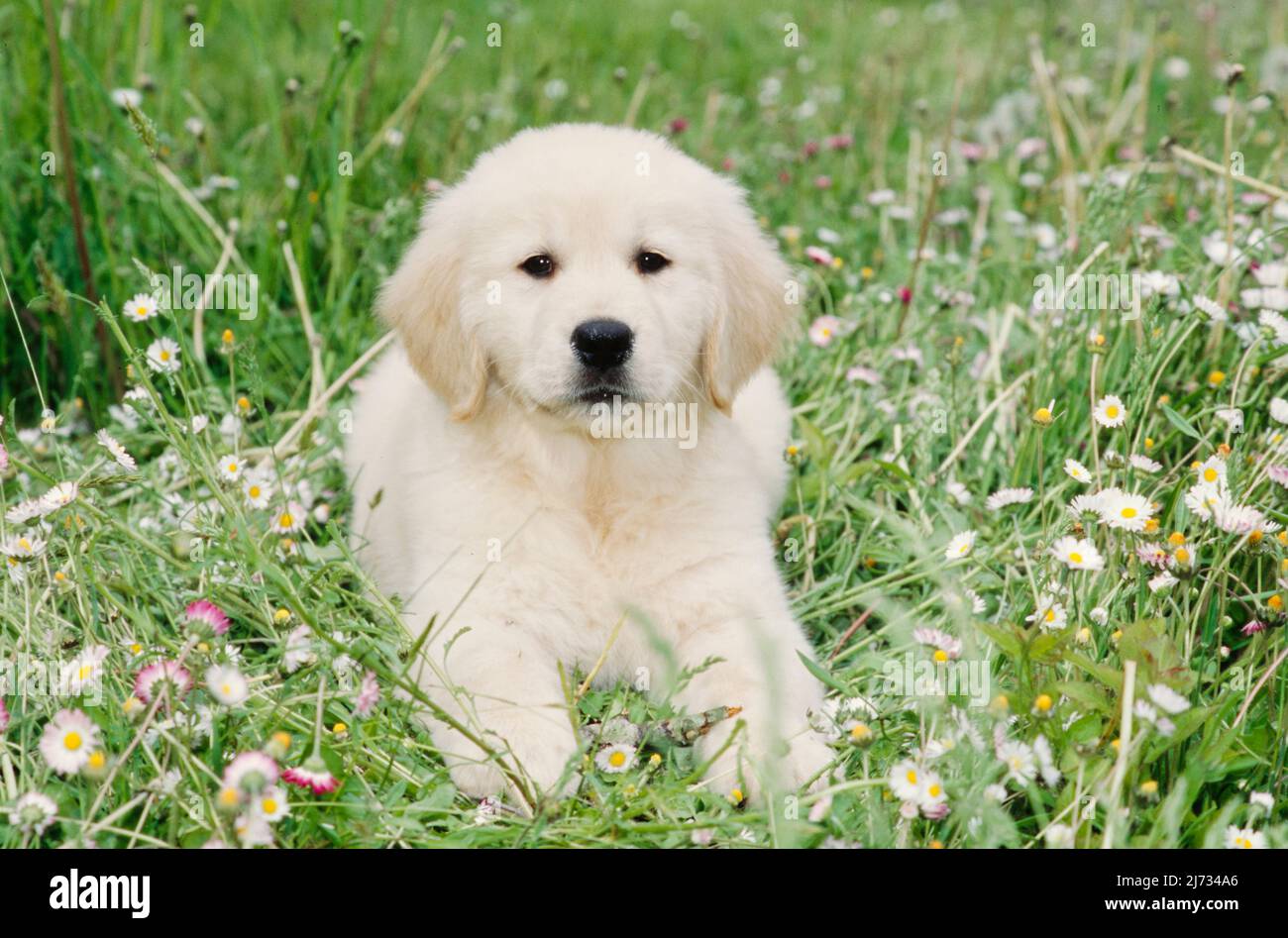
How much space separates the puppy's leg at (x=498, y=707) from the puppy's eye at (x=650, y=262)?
79 cm

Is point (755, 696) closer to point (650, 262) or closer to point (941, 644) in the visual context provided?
point (941, 644)

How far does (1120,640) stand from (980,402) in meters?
1.37

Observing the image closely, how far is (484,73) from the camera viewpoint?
5.66 metres

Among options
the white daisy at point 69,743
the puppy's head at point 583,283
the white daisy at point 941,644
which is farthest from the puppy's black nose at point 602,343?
the white daisy at point 69,743

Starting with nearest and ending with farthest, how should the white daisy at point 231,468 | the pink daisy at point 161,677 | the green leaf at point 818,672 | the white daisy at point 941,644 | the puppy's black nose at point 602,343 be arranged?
the pink daisy at point 161,677 < the white daisy at point 941,644 < the green leaf at point 818,672 < the puppy's black nose at point 602,343 < the white daisy at point 231,468

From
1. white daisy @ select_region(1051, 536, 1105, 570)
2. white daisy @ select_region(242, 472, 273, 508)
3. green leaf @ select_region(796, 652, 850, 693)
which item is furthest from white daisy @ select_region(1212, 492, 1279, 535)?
white daisy @ select_region(242, 472, 273, 508)

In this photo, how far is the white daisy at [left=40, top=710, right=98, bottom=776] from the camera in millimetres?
1761

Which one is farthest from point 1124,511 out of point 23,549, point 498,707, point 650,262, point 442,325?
point 23,549

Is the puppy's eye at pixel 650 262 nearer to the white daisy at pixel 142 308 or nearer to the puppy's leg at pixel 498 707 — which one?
the puppy's leg at pixel 498 707

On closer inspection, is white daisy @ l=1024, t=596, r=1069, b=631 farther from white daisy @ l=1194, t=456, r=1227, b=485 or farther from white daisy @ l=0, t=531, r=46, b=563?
white daisy @ l=0, t=531, r=46, b=563

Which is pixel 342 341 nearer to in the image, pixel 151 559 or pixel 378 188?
pixel 378 188

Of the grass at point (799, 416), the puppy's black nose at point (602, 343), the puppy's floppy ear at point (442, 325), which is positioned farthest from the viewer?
the puppy's floppy ear at point (442, 325)

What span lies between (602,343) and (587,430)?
0.29 meters

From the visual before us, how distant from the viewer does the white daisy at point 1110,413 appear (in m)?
2.61
